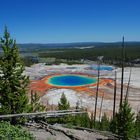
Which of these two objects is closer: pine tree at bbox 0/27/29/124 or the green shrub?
the green shrub

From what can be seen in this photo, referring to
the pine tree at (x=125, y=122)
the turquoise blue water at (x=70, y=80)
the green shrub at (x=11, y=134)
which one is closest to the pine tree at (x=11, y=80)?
the green shrub at (x=11, y=134)

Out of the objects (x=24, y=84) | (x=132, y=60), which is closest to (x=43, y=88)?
(x=24, y=84)

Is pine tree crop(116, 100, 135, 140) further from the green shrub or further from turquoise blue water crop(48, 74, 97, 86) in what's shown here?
turquoise blue water crop(48, 74, 97, 86)

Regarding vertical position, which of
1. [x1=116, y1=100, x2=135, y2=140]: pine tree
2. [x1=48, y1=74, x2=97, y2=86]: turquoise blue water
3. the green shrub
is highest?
the green shrub

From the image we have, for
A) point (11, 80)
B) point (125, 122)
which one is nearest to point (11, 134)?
point (11, 80)

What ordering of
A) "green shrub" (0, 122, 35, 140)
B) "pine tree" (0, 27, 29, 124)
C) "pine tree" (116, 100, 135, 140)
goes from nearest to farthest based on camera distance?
1. "green shrub" (0, 122, 35, 140)
2. "pine tree" (0, 27, 29, 124)
3. "pine tree" (116, 100, 135, 140)

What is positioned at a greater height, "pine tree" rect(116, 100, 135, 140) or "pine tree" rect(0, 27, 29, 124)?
"pine tree" rect(0, 27, 29, 124)

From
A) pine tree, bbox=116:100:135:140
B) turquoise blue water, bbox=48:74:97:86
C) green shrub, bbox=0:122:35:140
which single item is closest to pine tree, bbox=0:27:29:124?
green shrub, bbox=0:122:35:140

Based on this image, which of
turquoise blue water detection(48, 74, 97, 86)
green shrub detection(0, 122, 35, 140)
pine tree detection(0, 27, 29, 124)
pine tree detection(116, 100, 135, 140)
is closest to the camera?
green shrub detection(0, 122, 35, 140)
